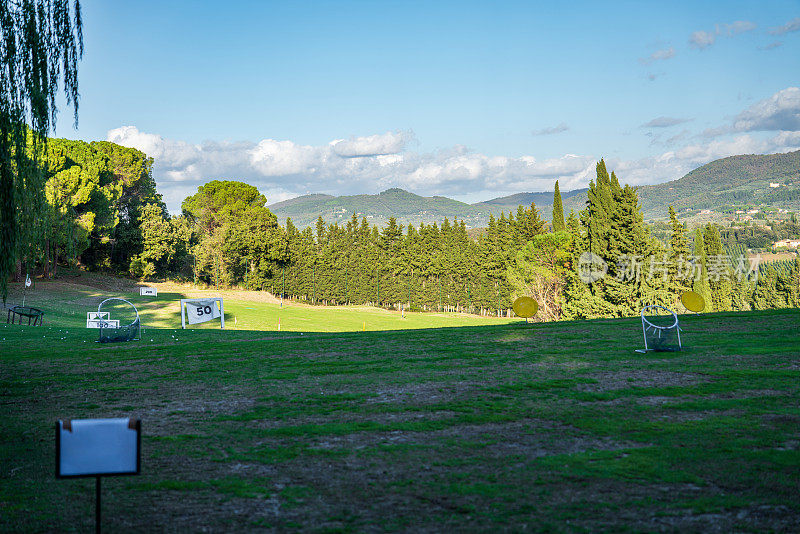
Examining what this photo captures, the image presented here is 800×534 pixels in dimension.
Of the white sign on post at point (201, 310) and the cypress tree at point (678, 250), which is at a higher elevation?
the cypress tree at point (678, 250)

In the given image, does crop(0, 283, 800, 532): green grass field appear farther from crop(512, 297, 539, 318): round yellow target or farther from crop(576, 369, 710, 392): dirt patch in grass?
crop(512, 297, 539, 318): round yellow target

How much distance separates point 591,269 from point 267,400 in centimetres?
4233

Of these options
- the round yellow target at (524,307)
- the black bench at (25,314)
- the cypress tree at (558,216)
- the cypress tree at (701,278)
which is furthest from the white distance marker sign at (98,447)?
the cypress tree at (701,278)

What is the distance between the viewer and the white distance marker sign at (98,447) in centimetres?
430

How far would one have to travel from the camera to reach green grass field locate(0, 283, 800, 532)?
4.98 m

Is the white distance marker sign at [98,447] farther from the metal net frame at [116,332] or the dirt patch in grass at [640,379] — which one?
the metal net frame at [116,332]

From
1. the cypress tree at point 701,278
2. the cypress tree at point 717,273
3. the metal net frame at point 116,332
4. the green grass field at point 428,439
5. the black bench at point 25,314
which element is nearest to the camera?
the green grass field at point 428,439

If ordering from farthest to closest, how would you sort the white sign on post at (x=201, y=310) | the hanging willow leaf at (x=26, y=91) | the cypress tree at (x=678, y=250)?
the cypress tree at (x=678, y=250) → the white sign on post at (x=201, y=310) → the hanging willow leaf at (x=26, y=91)

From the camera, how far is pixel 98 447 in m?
4.39

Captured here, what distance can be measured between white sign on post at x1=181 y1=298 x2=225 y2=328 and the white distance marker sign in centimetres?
2925

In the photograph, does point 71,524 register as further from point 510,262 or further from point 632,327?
point 510,262

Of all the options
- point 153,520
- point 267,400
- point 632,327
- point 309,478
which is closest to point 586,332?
point 632,327

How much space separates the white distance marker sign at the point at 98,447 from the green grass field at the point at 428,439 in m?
0.82

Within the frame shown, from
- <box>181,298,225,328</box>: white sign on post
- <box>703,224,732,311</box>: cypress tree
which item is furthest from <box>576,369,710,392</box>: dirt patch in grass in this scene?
<box>703,224,732,311</box>: cypress tree
